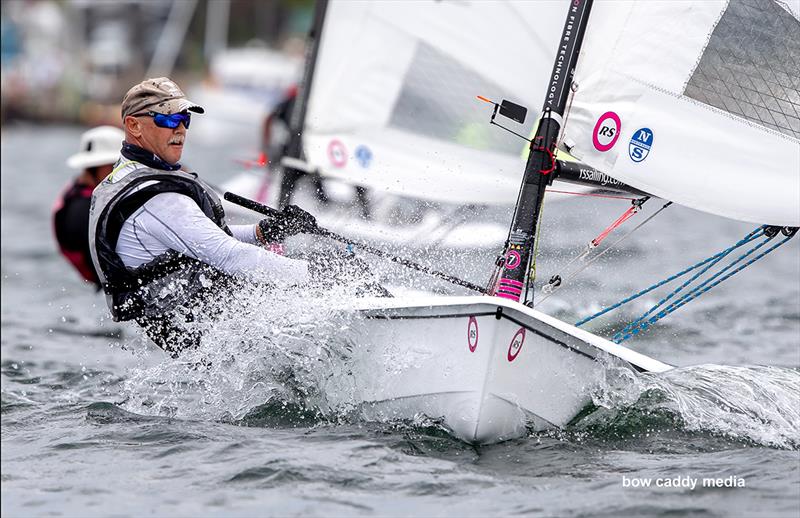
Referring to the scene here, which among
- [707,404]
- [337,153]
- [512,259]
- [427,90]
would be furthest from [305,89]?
[707,404]

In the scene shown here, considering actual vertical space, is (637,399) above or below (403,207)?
below

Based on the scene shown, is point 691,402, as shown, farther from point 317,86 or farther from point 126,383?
point 317,86

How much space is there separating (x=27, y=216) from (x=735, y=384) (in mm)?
10089

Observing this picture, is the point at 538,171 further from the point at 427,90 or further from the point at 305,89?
the point at 305,89

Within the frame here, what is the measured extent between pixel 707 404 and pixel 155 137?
2.06 meters

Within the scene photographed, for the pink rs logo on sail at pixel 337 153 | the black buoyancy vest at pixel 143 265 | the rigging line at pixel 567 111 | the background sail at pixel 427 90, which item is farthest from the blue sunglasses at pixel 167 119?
the pink rs logo on sail at pixel 337 153

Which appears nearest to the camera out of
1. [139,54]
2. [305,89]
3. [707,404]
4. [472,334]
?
[472,334]

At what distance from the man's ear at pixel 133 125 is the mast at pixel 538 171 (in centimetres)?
127

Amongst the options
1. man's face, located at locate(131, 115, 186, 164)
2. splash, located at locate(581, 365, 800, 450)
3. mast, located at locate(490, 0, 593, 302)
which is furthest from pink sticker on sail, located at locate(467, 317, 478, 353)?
man's face, located at locate(131, 115, 186, 164)

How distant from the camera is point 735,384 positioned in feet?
13.5

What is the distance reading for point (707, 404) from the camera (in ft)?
13.0

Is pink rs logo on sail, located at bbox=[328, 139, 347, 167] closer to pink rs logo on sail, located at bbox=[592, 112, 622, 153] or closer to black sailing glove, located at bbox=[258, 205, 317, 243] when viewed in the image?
black sailing glove, located at bbox=[258, 205, 317, 243]

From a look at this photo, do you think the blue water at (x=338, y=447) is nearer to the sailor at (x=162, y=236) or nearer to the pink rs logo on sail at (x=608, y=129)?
the sailor at (x=162, y=236)

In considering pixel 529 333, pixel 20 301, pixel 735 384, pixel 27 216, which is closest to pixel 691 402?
pixel 735 384
